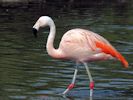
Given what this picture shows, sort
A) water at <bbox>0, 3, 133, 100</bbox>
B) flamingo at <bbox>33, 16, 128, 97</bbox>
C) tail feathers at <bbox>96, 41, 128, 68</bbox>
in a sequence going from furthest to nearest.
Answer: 1. water at <bbox>0, 3, 133, 100</bbox>
2. flamingo at <bbox>33, 16, 128, 97</bbox>
3. tail feathers at <bbox>96, 41, 128, 68</bbox>

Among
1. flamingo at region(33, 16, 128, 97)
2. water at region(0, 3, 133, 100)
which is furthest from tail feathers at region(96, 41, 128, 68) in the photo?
water at region(0, 3, 133, 100)

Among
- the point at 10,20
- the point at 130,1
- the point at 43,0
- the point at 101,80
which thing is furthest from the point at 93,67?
the point at 130,1

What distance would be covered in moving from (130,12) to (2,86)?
14.9 metres

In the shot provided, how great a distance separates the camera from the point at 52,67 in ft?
45.5

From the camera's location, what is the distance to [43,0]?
1153 inches

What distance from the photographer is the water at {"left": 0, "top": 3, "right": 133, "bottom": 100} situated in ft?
37.4

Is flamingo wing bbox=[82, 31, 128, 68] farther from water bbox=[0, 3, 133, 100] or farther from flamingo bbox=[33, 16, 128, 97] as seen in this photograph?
water bbox=[0, 3, 133, 100]

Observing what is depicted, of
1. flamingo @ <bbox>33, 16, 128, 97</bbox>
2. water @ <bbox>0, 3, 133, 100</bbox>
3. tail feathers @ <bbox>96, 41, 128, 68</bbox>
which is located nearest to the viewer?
tail feathers @ <bbox>96, 41, 128, 68</bbox>

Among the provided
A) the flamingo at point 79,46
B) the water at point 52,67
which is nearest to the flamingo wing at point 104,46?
the flamingo at point 79,46

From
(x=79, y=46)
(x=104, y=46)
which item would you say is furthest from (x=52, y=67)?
(x=104, y=46)

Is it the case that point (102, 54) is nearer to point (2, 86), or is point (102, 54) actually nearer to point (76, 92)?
point (76, 92)

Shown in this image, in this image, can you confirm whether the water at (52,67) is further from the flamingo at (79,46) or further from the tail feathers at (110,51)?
the tail feathers at (110,51)

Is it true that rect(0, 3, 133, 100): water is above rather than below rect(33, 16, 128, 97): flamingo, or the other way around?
below

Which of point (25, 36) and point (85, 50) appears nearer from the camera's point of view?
point (85, 50)
